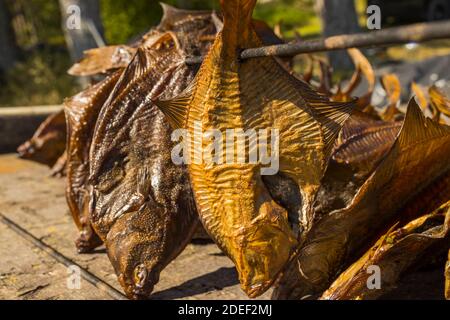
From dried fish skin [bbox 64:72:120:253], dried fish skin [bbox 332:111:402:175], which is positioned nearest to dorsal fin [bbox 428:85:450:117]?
dried fish skin [bbox 332:111:402:175]

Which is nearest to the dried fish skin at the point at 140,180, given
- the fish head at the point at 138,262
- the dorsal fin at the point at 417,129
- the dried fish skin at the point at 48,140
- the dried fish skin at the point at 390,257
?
the fish head at the point at 138,262

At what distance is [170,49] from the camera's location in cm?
233

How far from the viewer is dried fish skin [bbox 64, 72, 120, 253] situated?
2398mm

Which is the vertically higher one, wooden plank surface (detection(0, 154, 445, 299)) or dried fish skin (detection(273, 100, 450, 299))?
dried fish skin (detection(273, 100, 450, 299))

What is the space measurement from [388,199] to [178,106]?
63 centimetres

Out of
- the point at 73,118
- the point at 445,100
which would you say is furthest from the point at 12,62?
the point at 445,100

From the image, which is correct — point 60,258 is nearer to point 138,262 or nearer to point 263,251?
point 138,262

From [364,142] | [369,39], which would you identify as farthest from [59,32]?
[369,39]

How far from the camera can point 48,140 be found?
11.9ft

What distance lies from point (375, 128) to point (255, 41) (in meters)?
0.80

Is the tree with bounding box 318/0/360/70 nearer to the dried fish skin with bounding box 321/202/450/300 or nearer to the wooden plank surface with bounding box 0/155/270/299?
the wooden plank surface with bounding box 0/155/270/299

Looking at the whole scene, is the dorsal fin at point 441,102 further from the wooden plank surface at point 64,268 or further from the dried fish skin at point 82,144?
the dried fish skin at point 82,144

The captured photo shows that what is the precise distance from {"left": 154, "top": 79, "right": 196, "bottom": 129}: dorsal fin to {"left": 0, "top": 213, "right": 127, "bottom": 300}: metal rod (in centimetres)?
69

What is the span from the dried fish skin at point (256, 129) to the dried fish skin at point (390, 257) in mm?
223
